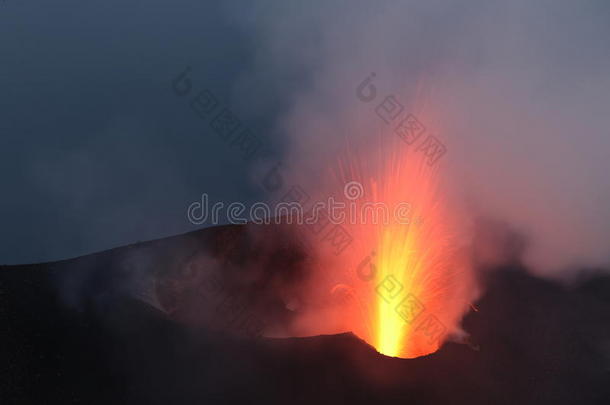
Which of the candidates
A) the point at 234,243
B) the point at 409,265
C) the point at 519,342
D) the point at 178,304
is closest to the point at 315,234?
the point at 234,243

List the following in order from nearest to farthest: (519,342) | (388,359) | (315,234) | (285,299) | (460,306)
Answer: (388,359)
(519,342)
(460,306)
(285,299)
(315,234)

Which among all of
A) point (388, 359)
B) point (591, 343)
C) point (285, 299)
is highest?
point (591, 343)

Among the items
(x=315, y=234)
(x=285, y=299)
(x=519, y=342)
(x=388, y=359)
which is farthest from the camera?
(x=315, y=234)

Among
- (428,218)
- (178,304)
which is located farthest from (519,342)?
(178,304)

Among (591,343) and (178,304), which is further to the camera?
(178,304)

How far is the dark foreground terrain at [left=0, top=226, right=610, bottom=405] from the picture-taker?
22.3 ft

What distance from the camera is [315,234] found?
11.4m

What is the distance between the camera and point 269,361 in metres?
6.91

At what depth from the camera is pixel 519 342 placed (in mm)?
8062

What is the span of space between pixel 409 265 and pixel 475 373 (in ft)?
9.08

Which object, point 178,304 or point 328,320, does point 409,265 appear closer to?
point 328,320

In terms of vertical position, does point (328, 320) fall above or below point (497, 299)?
below

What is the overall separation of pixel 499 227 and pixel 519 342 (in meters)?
4.07

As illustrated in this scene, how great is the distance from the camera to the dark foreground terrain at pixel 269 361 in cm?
679
